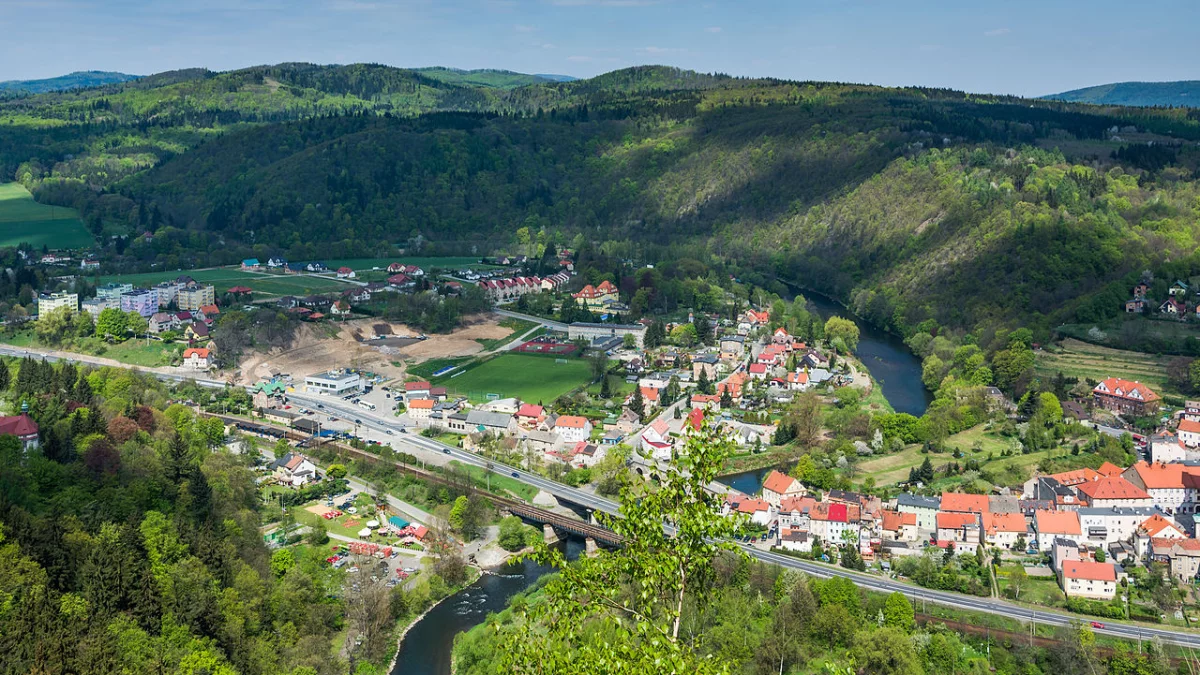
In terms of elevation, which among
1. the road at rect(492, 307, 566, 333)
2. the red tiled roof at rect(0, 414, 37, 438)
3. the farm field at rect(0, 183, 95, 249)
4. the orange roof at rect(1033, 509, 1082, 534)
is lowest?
the orange roof at rect(1033, 509, 1082, 534)

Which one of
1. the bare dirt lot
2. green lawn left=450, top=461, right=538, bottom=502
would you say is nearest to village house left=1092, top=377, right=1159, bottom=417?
green lawn left=450, top=461, right=538, bottom=502

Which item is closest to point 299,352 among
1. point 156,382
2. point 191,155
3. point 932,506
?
point 156,382

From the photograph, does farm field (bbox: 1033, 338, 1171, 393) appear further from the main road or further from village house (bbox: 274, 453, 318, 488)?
village house (bbox: 274, 453, 318, 488)

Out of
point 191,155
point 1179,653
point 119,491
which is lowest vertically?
point 1179,653

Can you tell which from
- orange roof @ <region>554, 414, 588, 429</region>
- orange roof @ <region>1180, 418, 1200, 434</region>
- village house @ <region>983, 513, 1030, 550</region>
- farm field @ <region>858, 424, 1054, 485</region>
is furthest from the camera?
orange roof @ <region>554, 414, 588, 429</region>

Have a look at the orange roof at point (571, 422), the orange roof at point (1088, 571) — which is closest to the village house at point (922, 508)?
the orange roof at point (1088, 571)

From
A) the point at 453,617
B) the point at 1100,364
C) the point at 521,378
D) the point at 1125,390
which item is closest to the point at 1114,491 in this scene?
the point at 1125,390

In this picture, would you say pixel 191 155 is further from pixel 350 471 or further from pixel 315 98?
pixel 350 471
